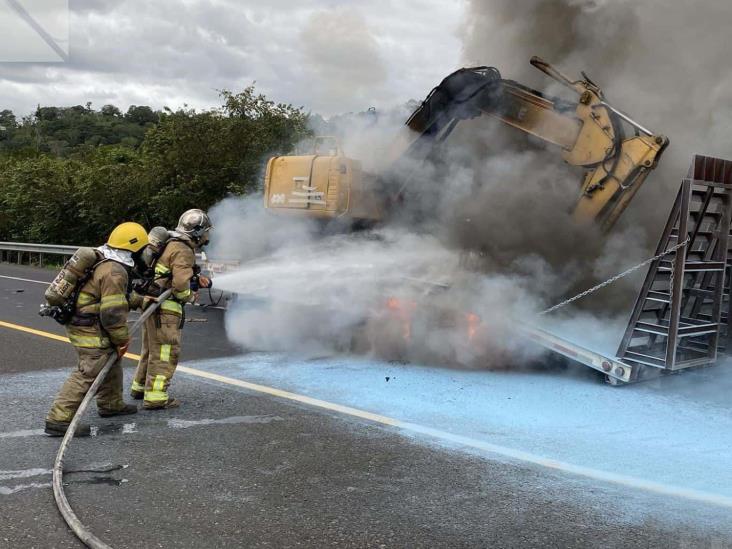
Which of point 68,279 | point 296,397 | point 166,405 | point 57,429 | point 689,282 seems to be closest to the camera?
point 57,429

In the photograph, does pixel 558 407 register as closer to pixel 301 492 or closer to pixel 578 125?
pixel 301 492

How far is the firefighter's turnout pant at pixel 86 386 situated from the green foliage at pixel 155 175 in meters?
11.1

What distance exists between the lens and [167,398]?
17.9 ft

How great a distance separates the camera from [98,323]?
4930 mm

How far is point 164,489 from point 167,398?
1755 millimetres

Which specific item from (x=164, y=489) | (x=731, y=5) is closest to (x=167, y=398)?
(x=164, y=489)

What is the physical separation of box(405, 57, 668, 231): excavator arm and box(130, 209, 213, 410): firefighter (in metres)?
3.12

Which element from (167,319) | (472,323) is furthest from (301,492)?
(472,323)

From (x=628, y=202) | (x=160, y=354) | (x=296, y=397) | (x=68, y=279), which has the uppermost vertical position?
(x=628, y=202)

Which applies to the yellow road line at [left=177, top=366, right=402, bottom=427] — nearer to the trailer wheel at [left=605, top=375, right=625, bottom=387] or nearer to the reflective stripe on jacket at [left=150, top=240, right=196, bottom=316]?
the reflective stripe on jacket at [left=150, top=240, right=196, bottom=316]

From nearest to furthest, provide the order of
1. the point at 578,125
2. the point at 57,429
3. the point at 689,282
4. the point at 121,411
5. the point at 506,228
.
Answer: the point at 57,429, the point at 121,411, the point at 689,282, the point at 578,125, the point at 506,228

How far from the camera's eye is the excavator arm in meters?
6.28

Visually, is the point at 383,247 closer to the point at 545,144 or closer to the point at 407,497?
the point at 545,144

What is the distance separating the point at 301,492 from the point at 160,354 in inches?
90.1
